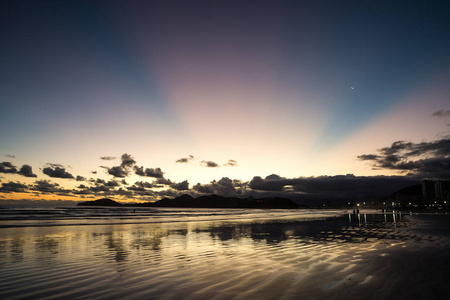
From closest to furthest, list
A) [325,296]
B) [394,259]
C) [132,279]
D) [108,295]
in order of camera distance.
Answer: [325,296] < [108,295] < [132,279] < [394,259]

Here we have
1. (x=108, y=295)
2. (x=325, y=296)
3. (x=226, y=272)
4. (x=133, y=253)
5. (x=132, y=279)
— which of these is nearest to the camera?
(x=325, y=296)

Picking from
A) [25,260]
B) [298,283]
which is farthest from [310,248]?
[25,260]

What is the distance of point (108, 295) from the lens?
24.0 ft

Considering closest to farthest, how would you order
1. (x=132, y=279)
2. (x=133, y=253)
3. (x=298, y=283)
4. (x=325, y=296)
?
(x=325, y=296) → (x=298, y=283) → (x=132, y=279) → (x=133, y=253)

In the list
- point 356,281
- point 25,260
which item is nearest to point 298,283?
point 356,281

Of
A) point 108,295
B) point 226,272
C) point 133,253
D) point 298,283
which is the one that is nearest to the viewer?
point 108,295

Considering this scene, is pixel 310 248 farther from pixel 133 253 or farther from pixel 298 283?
pixel 133 253

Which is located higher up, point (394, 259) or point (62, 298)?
point (62, 298)

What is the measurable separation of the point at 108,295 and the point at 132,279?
175cm

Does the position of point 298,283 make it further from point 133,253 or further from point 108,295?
point 133,253

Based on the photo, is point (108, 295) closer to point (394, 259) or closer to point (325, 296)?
point (325, 296)

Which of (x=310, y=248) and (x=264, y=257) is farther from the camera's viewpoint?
(x=310, y=248)

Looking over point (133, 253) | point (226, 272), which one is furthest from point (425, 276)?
point (133, 253)

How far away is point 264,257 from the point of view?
12688 millimetres
